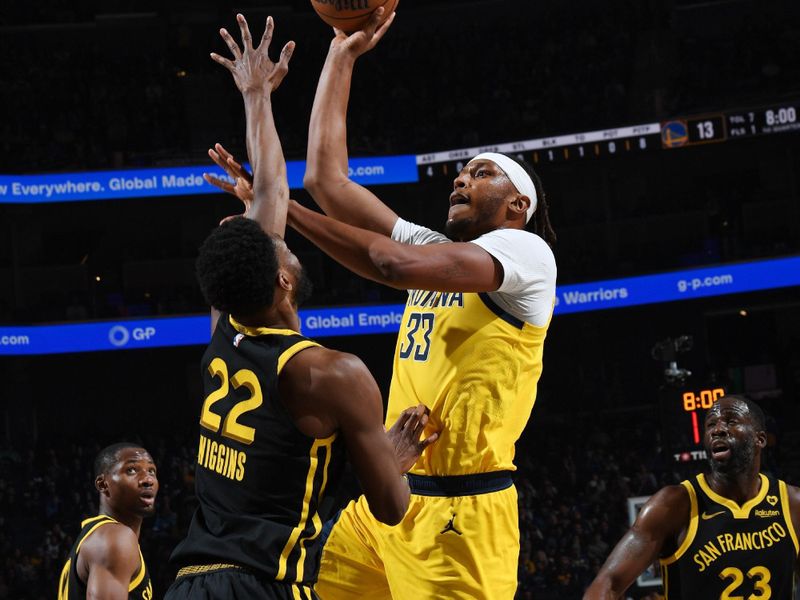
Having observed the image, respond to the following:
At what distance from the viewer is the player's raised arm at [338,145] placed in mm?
4066

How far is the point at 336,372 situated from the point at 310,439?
210 mm

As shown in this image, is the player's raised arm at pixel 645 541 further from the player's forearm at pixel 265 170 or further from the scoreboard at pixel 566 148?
the scoreboard at pixel 566 148

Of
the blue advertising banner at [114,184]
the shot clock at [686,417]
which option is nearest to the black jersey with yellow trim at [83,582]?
the shot clock at [686,417]

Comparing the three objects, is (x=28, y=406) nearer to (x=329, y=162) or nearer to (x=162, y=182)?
(x=162, y=182)

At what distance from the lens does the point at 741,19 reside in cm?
2306

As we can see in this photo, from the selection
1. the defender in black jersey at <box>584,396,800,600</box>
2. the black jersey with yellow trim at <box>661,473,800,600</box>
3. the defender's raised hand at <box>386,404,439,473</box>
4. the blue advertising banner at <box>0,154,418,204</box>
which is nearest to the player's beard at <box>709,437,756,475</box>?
the defender in black jersey at <box>584,396,800,600</box>

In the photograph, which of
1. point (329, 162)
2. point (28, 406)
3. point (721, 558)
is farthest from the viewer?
point (28, 406)

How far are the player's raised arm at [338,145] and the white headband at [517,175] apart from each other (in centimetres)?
49

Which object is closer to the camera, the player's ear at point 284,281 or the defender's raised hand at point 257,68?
the player's ear at point 284,281

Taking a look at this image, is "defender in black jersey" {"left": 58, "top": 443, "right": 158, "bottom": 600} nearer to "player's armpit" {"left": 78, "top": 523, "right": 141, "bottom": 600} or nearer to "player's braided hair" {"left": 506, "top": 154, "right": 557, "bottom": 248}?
"player's armpit" {"left": 78, "top": 523, "right": 141, "bottom": 600}

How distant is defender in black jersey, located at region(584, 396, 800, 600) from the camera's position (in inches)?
176

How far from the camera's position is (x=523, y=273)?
11.9 feet

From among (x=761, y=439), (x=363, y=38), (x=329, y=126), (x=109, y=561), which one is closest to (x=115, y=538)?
(x=109, y=561)

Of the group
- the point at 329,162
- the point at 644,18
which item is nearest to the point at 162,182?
the point at 644,18
